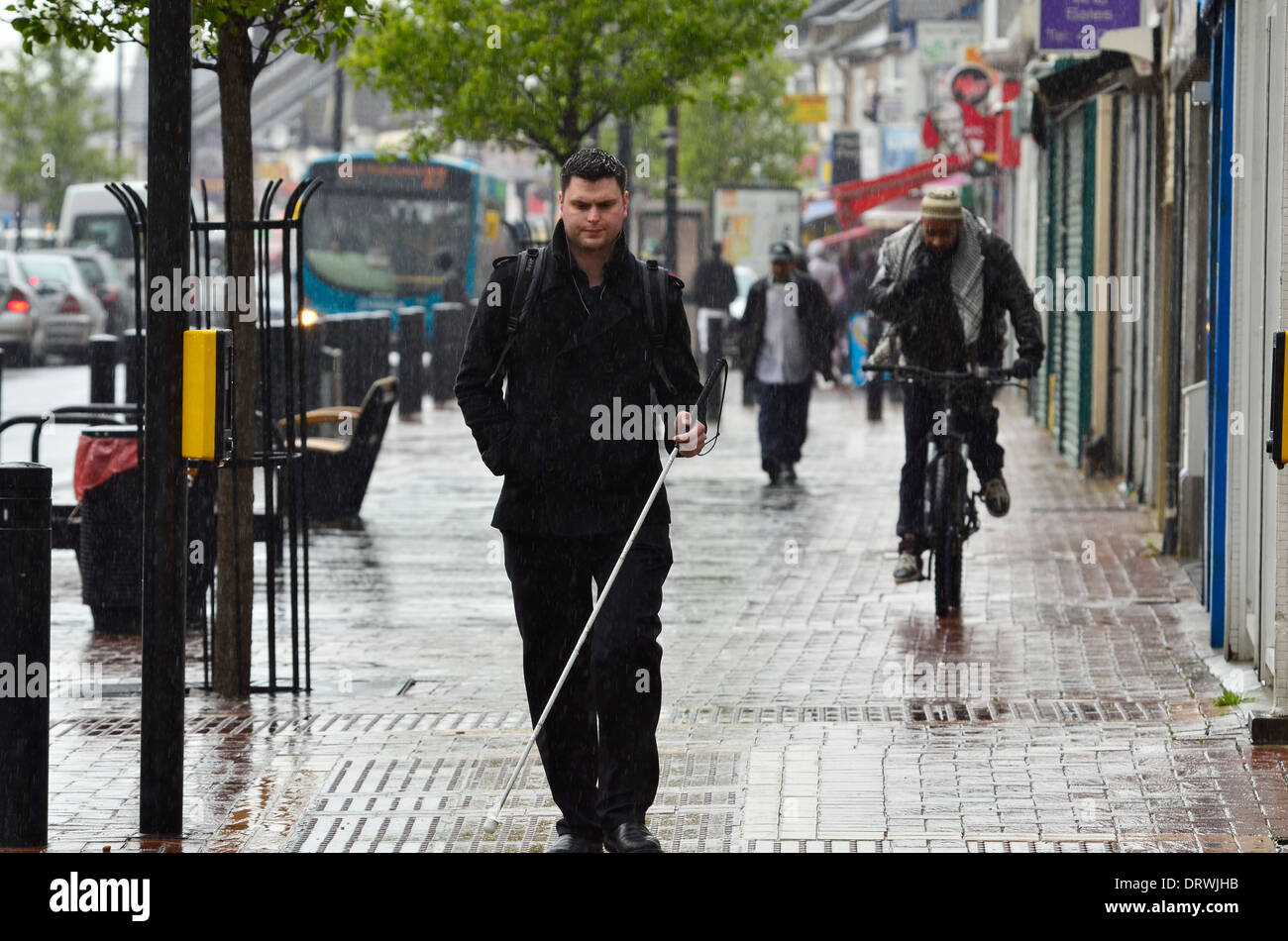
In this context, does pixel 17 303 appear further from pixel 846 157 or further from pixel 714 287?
pixel 846 157

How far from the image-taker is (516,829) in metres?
6.26

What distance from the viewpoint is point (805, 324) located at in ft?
57.8

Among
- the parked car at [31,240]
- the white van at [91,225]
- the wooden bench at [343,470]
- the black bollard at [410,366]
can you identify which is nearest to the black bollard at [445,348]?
the black bollard at [410,366]

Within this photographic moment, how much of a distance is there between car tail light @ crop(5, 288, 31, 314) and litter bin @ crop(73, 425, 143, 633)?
2731 centimetres

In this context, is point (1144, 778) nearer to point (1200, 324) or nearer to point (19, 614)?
point (19, 614)

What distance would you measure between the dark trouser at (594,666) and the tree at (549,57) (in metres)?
13.7

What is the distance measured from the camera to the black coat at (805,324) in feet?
57.2

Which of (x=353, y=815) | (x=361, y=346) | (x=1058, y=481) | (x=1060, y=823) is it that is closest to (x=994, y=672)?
(x=1060, y=823)

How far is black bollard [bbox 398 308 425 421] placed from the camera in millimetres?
25562

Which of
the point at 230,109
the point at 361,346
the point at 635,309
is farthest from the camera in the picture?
the point at 361,346

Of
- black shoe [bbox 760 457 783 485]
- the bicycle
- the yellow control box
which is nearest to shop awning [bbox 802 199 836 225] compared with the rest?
black shoe [bbox 760 457 783 485]

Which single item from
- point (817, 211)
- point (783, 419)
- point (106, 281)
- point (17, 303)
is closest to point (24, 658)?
point (783, 419)

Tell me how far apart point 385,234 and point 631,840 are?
29691 mm
